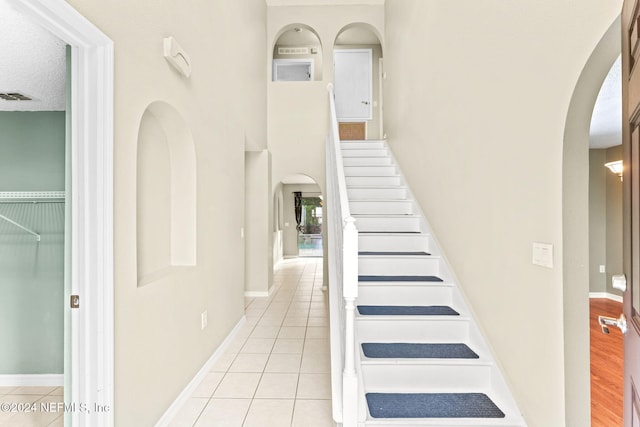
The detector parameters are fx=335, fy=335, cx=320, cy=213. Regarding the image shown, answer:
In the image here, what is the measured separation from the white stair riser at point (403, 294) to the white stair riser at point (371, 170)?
215cm

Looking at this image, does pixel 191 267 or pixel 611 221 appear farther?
pixel 611 221

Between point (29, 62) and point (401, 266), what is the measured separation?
294cm

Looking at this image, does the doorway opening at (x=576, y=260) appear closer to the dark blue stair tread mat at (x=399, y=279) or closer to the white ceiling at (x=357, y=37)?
the dark blue stair tread mat at (x=399, y=279)

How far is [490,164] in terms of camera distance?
2.14 m

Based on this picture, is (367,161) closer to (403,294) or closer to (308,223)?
(403,294)

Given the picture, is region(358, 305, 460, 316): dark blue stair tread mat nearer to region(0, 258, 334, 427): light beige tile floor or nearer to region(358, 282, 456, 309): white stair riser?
region(358, 282, 456, 309): white stair riser

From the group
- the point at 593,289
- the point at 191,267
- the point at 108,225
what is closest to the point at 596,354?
the point at 593,289

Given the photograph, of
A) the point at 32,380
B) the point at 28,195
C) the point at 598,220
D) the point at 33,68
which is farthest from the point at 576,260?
the point at 598,220

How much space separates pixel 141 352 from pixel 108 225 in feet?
2.59

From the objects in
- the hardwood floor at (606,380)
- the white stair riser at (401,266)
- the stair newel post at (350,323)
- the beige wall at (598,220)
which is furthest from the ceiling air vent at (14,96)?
the beige wall at (598,220)

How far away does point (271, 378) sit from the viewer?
278 centimetres

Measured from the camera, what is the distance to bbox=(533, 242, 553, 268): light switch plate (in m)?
1.62

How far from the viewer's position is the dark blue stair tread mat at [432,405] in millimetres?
1868

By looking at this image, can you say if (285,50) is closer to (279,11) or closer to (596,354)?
(279,11)
